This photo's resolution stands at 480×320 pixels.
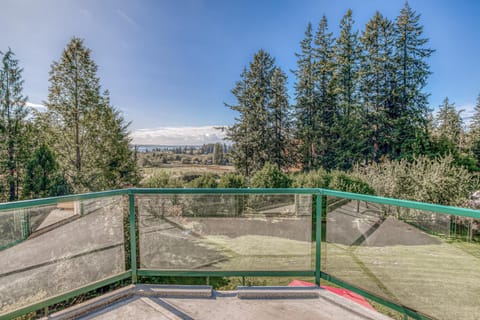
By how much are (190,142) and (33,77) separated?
30404 millimetres

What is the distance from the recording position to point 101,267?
236cm

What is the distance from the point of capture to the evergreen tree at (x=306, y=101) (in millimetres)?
22219

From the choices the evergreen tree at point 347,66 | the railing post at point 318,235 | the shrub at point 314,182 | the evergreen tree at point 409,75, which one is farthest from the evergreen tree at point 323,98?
the railing post at point 318,235

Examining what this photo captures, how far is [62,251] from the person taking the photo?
2148 millimetres

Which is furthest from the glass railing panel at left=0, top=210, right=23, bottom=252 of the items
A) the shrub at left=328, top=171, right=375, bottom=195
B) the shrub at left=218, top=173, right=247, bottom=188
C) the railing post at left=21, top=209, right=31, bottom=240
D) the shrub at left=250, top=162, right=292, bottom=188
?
the shrub at left=328, top=171, right=375, bottom=195

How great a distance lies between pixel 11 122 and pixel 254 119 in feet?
56.3

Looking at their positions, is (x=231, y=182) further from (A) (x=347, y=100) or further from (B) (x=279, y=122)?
(A) (x=347, y=100)

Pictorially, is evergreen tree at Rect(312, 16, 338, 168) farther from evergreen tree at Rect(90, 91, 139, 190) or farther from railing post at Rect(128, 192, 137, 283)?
railing post at Rect(128, 192, 137, 283)

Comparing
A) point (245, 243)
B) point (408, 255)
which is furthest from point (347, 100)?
point (245, 243)

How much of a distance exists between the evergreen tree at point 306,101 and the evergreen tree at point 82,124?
1492 centimetres

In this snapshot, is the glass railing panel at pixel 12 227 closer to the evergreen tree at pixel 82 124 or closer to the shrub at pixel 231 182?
the shrub at pixel 231 182

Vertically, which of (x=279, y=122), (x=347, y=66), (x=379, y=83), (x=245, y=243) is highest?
(x=347, y=66)

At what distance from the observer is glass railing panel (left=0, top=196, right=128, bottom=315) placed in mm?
1881

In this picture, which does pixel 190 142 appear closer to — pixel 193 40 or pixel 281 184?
pixel 193 40
